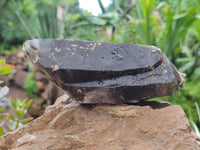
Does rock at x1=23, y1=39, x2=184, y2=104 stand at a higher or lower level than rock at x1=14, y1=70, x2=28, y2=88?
higher

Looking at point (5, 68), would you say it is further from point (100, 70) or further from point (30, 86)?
point (30, 86)

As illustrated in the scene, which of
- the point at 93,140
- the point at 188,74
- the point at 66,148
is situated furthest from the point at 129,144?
the point at 188,74

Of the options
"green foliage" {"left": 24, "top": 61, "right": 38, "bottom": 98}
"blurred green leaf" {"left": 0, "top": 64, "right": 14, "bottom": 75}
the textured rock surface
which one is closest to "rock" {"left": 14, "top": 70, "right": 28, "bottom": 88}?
"green foliage" {"left": 24, "top": 61, "right": 38, "bottom": 98}

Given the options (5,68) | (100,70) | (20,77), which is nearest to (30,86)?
(20,77)

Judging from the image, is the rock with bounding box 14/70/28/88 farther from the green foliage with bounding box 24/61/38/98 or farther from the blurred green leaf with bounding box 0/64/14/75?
the blurred green leaf with bounding box 0/64/14/75

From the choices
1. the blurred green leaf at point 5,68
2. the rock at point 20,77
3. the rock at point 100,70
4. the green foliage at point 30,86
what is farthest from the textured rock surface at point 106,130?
the rock at point 20,77

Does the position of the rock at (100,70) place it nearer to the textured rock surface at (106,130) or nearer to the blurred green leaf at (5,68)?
the textured rock surface at (106,130)
